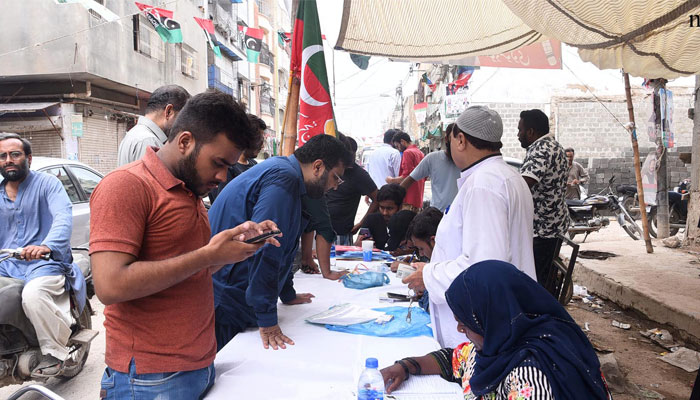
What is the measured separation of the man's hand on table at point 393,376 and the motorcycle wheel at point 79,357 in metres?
2.61

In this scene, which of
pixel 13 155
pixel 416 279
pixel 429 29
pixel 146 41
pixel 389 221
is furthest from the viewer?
pixel 146 41

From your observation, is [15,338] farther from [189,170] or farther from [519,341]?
[519,341]

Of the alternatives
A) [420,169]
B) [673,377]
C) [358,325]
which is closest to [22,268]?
[358,325]

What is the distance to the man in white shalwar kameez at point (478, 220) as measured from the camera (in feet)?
Result: 6.67

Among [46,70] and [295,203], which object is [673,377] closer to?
[295,203]

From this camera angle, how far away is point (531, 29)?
5.10 m

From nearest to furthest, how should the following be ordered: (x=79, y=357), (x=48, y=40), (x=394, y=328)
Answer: (x=394, y=328) < (x=79, y=357) < (x=48, y=40)

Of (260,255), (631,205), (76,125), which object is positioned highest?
(76,125)

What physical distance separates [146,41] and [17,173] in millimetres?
13736

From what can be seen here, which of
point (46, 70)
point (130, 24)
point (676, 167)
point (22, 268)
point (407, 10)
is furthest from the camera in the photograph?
point (130, 24)

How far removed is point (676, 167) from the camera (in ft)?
43.7

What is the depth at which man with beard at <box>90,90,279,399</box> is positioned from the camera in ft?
4.17

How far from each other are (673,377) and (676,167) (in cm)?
1193

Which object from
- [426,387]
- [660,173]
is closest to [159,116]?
[426,387]
